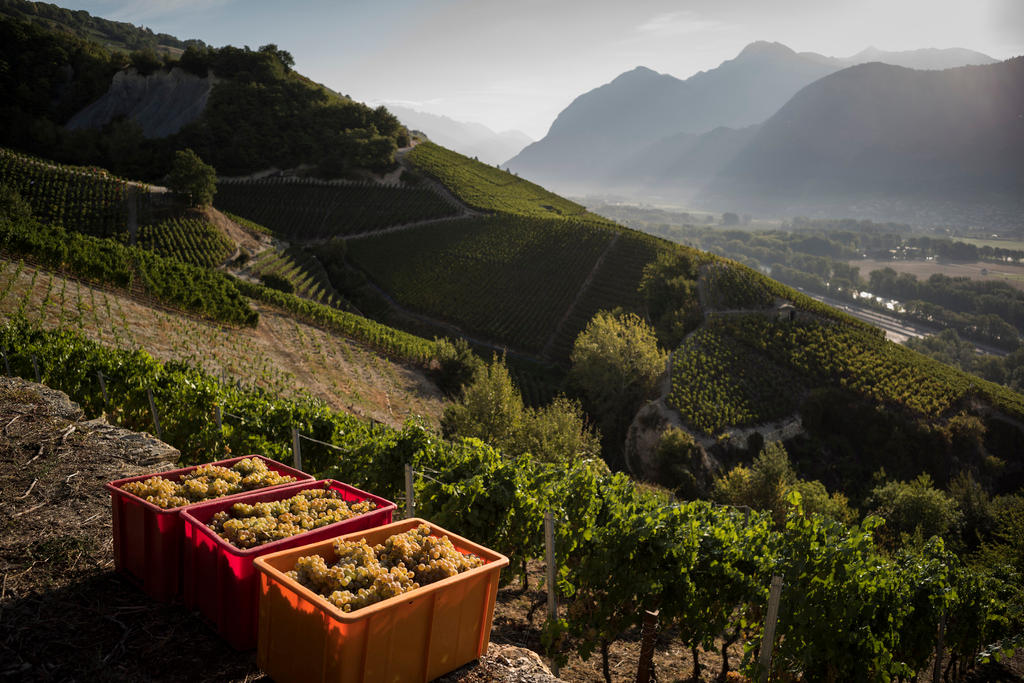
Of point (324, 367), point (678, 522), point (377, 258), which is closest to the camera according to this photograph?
point (678, 522)

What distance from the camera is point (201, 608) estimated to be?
→ 5.07 metres

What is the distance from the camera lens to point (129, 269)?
30.7m

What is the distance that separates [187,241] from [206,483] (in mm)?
49870

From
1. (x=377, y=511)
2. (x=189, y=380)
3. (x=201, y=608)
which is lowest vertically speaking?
(x=189, y=380)

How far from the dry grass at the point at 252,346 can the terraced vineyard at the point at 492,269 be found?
54.0 ft

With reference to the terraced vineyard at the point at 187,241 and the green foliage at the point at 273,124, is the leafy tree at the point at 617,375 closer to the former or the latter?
the terraced vineyard at the point at 187,241

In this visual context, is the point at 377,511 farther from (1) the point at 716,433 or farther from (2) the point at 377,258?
(2) the point at 377,258

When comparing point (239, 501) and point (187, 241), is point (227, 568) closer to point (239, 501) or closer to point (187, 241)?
point (239, 501)

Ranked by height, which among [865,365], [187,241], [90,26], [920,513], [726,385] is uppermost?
[90,26]

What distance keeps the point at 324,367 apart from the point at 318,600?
29.3 m

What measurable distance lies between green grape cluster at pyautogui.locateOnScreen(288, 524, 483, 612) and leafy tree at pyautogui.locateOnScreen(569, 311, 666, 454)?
118ft

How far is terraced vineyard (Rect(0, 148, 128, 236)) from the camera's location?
46156 mm

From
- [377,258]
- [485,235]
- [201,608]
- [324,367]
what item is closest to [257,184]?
[377,258]

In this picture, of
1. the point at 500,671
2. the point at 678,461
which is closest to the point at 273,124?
the point at 678,461
